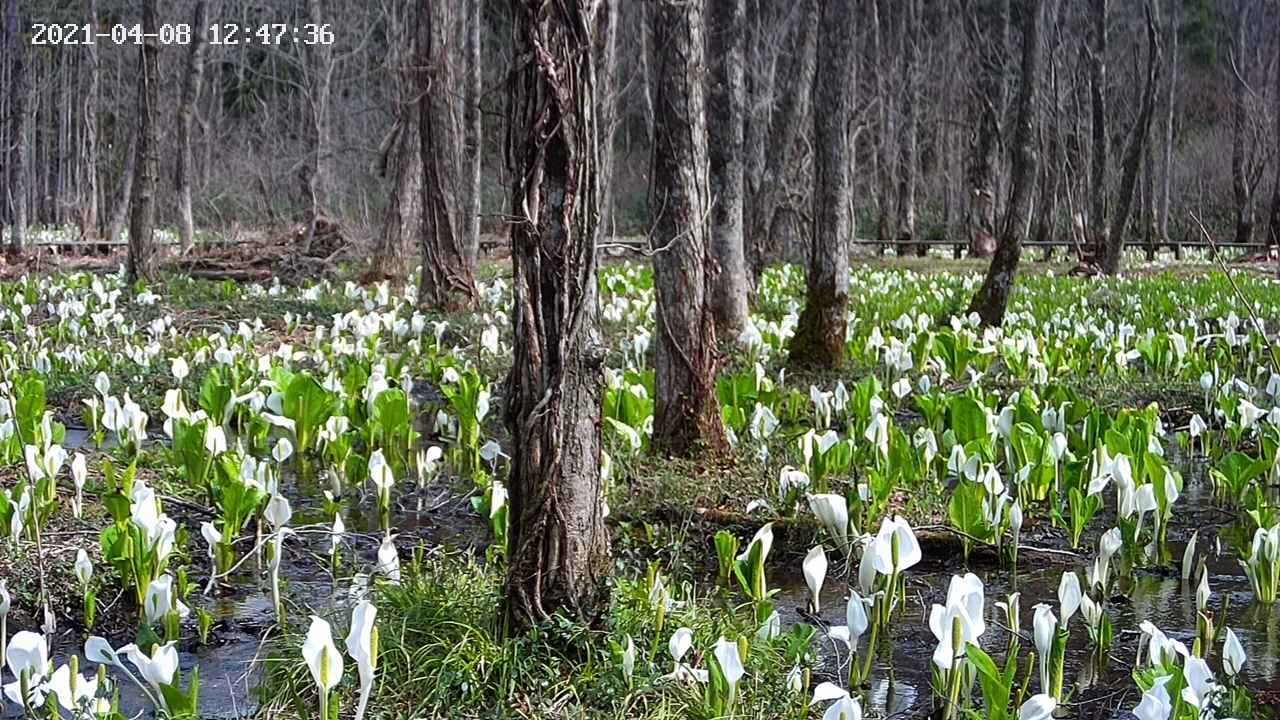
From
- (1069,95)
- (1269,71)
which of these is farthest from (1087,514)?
(1269,71)

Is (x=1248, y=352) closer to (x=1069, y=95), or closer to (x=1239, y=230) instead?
(x=1239, y=230)

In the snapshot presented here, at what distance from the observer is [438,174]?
39.9 feet

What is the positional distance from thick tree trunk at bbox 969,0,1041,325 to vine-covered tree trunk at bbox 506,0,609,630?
7.57 meters

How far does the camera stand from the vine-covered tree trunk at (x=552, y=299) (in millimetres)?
3115

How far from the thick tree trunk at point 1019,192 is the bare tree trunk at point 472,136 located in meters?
4.93

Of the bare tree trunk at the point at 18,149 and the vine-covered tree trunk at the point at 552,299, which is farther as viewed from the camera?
the bare tree trunk at the point at 18,149

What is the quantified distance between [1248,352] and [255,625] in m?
7.18

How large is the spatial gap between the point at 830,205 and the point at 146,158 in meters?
8.29

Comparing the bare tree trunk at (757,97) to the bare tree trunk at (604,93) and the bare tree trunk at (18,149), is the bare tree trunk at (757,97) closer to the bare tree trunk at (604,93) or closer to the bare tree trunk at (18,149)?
the bare tree trunk at (18,149)

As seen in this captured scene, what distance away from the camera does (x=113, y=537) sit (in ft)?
12.7

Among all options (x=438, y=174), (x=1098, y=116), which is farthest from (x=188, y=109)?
(x=1098, y=116)

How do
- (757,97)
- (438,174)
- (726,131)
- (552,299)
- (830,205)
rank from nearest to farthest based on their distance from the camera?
(552,299)
(830,205)
(726,131)
(438,174)
(757,97)

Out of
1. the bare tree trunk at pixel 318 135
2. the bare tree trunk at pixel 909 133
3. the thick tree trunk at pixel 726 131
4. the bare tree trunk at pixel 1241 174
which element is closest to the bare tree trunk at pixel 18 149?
the bare tree trunk at pixel 318 135

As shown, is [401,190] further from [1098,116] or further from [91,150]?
[91,150]
